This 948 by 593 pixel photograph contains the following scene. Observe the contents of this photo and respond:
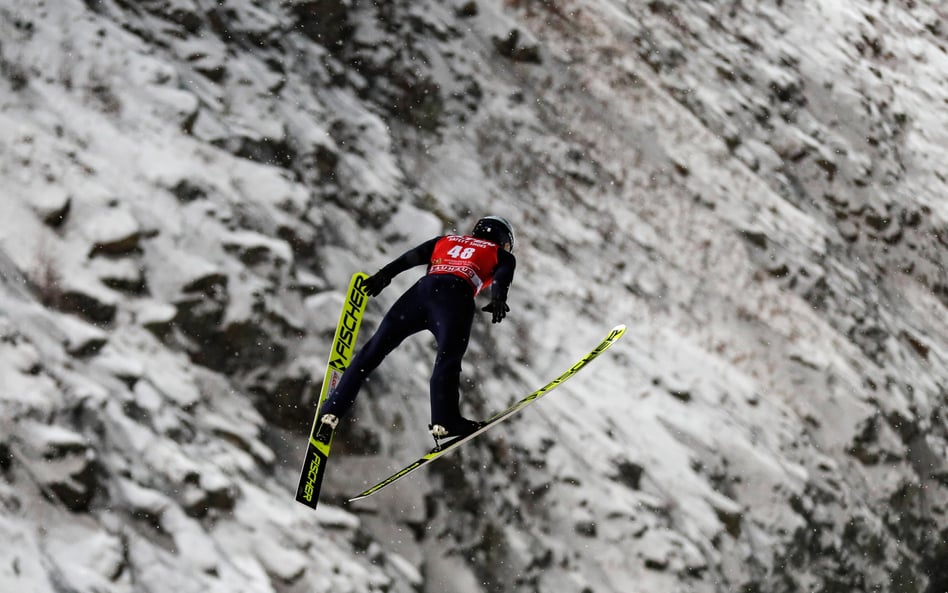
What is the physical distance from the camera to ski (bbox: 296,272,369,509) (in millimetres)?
6129

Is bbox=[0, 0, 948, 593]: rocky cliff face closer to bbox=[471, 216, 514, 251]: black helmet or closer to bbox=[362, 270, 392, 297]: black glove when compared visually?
bbox=[362, 270, 392, 297]: black glove

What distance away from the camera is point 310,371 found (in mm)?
6922

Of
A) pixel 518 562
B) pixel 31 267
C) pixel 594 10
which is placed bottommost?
pixel 518 562

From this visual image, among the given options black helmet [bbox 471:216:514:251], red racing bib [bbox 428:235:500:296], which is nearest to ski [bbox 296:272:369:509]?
red racing bib [bbox 428:235:500:296]

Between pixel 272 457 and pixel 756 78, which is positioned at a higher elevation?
pixel 756 78

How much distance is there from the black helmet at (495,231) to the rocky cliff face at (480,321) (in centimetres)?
164

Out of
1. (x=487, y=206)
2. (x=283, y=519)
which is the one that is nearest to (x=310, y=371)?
(x=283, y=519)

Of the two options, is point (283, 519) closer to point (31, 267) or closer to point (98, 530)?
point (98, 530)

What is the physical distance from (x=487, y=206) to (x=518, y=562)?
3.73 metres

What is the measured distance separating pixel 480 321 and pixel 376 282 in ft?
6.50

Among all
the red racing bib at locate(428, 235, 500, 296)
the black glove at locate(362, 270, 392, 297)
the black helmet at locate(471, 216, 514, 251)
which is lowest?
the black glove at locate(362, 270, 392, 297)

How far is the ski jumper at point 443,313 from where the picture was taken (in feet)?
19.6

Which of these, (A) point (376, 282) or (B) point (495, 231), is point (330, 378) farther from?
(B) point (495, 231)

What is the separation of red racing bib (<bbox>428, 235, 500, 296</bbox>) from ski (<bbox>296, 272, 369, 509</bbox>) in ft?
2.26
